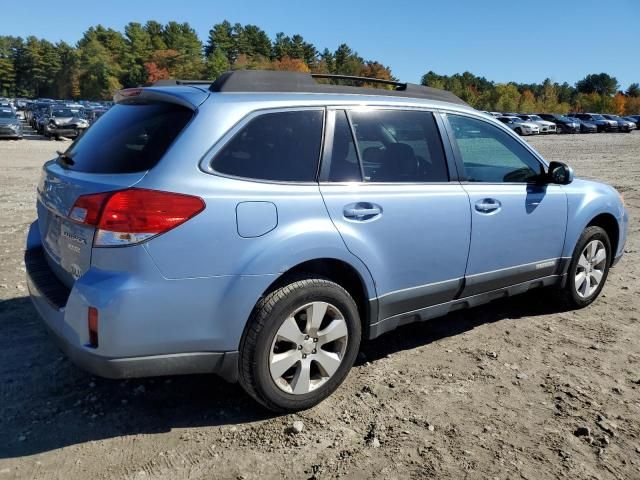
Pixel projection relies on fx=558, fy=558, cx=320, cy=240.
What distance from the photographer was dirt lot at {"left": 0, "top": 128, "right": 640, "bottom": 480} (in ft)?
9.09

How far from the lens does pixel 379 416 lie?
3.22 meters

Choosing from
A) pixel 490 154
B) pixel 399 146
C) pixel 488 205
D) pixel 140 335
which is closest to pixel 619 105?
pixel 490 154

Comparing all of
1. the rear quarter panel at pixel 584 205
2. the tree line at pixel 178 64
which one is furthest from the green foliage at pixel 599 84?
the rear quarter panel at pixel 584 205

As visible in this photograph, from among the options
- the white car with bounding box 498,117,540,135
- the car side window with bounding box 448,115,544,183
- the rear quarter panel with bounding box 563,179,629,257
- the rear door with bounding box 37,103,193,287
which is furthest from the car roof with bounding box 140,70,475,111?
the white car with bounding box 498,117,540,135

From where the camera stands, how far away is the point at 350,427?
3113 millimetres

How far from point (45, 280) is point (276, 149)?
1532 mm

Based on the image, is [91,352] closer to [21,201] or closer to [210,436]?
[210,436]

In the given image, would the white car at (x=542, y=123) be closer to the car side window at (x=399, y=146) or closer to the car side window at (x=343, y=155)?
the car side window at (x=399, y=146)

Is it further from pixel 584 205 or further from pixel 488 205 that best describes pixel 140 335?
pixel 584 205

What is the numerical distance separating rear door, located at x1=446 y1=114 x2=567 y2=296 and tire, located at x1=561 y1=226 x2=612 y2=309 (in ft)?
0.99

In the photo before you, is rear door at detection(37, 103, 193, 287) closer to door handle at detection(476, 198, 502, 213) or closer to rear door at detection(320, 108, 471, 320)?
rear door at detection(320, 108, 471, 320)

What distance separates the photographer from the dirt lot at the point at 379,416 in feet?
9.09

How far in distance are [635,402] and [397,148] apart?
2.16m

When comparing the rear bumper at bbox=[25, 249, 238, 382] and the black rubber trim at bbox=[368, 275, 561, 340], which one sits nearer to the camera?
the rear bumper at bbox=[25, 249, 238, 382]
